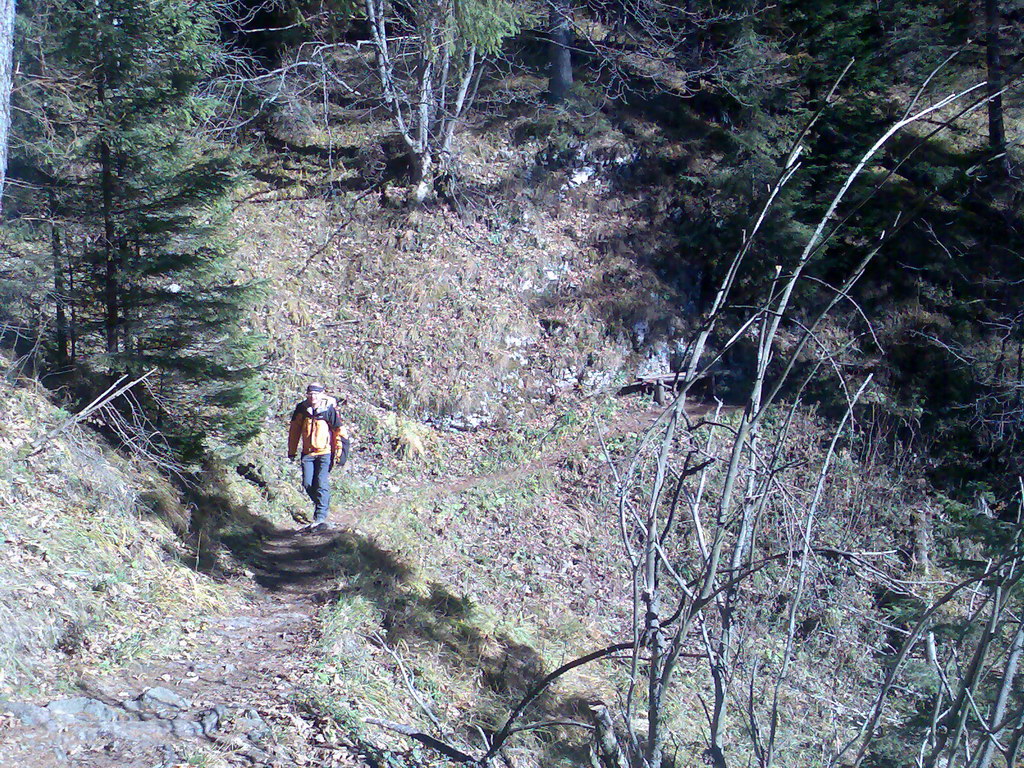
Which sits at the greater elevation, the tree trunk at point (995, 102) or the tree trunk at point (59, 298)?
the tree trunk at point (995, 102)

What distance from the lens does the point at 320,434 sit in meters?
8.77

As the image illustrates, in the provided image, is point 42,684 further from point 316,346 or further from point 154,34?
point 316,346

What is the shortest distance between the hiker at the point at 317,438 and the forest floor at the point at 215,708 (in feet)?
4.81

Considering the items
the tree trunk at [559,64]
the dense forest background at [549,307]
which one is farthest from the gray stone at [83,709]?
the tree trunk at [559,64]

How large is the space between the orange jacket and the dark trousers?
0.28 ft

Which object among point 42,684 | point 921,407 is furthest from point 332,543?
point 921,407

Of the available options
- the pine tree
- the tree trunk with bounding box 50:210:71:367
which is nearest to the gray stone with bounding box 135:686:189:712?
the pine tree

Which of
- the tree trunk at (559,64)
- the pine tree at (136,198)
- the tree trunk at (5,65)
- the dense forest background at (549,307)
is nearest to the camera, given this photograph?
the tree trunk at (5,65)

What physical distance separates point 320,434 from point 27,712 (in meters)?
4.60

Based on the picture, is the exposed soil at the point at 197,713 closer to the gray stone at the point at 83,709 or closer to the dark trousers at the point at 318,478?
the gray stone at the point at 83,709

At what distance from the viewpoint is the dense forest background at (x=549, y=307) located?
742 centimetres

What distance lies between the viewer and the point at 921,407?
1404cm

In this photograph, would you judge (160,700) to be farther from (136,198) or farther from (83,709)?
(136,198)

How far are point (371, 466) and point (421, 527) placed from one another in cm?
199
